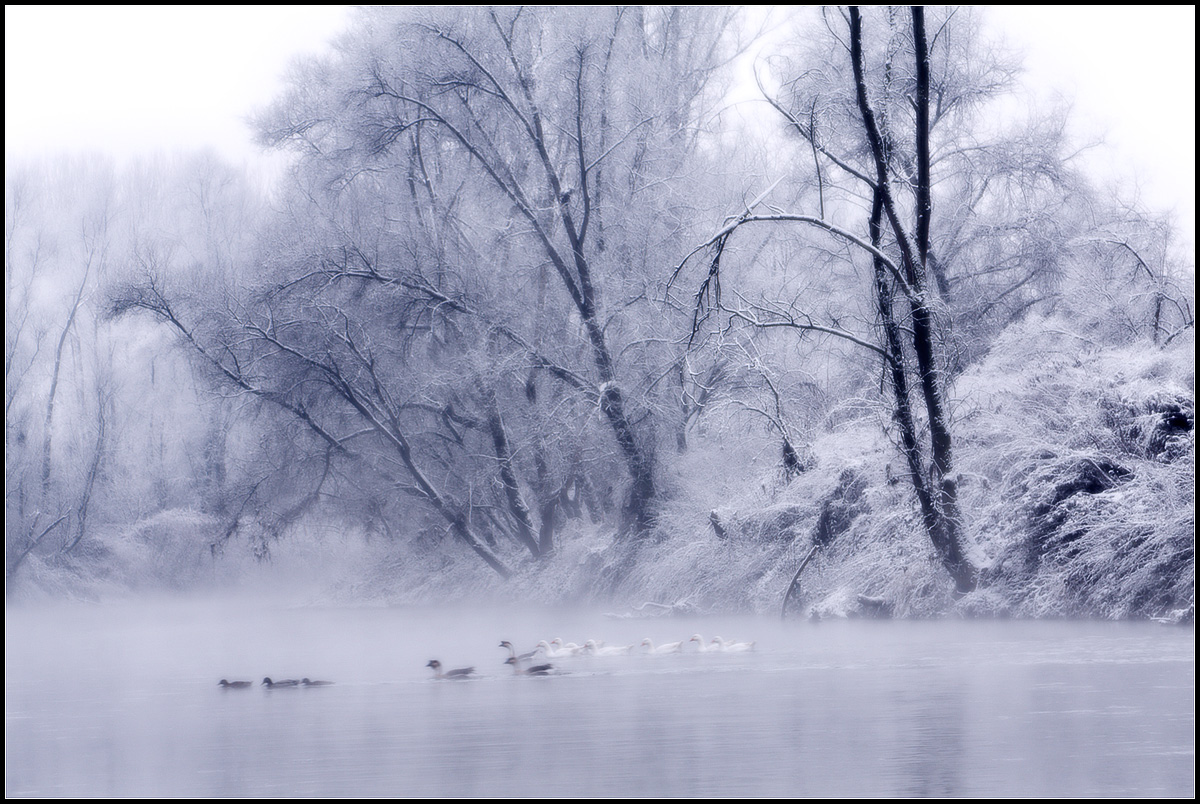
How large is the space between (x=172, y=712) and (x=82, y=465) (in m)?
29.4

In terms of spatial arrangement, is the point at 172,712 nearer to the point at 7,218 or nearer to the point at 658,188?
the point at 658,188

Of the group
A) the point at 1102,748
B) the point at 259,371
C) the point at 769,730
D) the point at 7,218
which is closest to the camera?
the point at 1102,748

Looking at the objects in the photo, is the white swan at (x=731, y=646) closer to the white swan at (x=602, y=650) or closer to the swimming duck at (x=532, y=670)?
the white swan at (x=602, y=650)

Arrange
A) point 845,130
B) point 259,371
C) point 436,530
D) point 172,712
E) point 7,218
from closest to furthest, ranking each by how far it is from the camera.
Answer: point 172,712, point 845,130, point 259,371, point 436,530, point 7,218

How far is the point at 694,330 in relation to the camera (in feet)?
52.1

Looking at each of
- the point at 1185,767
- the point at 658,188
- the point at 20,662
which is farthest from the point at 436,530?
the point at 1185,767

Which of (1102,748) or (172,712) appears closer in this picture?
(1102,748)

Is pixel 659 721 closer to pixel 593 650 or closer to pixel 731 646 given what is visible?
pixel 731 646

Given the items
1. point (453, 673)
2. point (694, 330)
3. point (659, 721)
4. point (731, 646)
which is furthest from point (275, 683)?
point (694, 330)

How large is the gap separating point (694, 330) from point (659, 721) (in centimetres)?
656

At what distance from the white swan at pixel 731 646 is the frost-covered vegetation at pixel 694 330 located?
10.1ft

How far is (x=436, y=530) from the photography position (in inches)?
1180

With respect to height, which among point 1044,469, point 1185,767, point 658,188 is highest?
point 658,188

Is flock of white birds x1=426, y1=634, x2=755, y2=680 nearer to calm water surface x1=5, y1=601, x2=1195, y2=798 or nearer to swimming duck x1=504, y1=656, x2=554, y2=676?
swimming duck x1=504, y1=656, x2=554, y2=676
